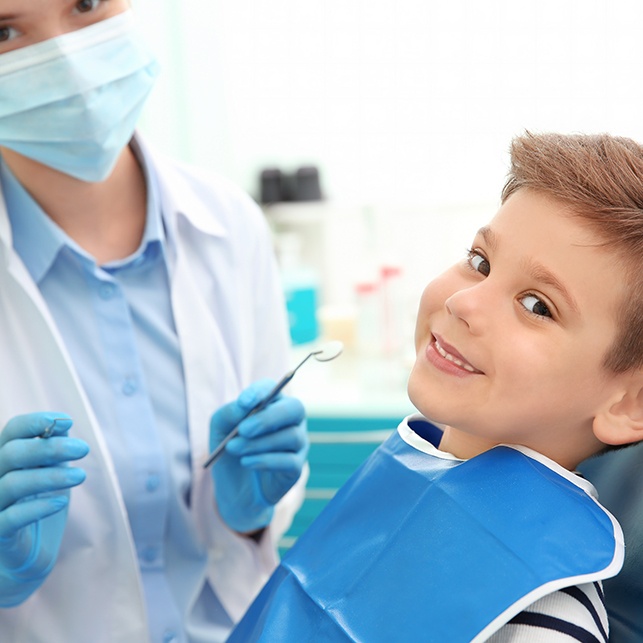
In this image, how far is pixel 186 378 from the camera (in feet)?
4.59

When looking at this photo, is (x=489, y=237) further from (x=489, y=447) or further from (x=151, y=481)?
(x=151, y=481)

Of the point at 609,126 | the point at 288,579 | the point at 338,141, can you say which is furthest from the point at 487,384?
the point at 338,141

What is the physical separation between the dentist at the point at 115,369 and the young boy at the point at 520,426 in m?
0.33

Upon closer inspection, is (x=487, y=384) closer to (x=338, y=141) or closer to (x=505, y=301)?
(x=505, y=301)

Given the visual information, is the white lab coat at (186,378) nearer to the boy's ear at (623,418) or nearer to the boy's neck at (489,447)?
the boy's neck at (489,447)

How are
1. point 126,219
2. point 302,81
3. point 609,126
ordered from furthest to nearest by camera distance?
→ point 302,81 → point 609,126 → point 126,219

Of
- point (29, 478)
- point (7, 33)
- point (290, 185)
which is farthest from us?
point (290, 185)

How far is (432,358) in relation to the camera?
1066 mm

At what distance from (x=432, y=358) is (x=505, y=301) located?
0.13 meters

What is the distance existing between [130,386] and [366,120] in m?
1.80

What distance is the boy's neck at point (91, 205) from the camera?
137 cm

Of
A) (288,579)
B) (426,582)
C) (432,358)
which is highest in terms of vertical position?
(432,358)

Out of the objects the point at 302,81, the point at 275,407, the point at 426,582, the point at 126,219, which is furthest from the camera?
the point at 302,81

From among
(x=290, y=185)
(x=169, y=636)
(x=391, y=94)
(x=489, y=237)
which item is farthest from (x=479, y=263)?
(x=290, y=185)
